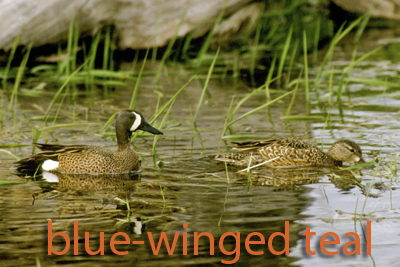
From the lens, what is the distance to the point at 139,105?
9.69 meters

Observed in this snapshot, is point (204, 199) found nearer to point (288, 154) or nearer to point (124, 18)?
point (288, 154)

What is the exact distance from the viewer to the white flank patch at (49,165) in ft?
21.2

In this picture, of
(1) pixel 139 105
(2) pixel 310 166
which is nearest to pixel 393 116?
(2) pixel 310 166

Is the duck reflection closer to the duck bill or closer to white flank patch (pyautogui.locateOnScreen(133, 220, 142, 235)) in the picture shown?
the duck bill

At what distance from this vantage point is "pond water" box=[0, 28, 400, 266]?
430 centimetres

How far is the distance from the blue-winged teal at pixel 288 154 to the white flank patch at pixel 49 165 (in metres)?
1.66

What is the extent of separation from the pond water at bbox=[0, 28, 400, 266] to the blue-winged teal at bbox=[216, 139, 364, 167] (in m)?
0.14

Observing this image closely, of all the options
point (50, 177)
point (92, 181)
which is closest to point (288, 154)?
point (92, 181)

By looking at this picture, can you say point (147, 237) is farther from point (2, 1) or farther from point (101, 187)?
point (2, 1)

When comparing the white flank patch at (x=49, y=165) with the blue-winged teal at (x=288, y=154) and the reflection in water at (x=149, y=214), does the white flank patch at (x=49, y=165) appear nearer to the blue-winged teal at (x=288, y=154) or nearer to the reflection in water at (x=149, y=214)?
the reflection in water at (x=149, y=214)

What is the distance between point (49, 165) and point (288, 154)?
2455mm

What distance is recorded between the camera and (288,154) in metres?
6.74

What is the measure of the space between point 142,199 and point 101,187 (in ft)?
2.14

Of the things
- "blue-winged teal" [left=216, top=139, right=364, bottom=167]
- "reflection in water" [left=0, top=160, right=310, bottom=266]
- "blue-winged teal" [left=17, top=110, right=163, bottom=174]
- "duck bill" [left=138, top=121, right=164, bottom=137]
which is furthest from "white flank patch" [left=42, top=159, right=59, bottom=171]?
"blue-winged teal" [left=216, top=139, right=364, bottom=167]
